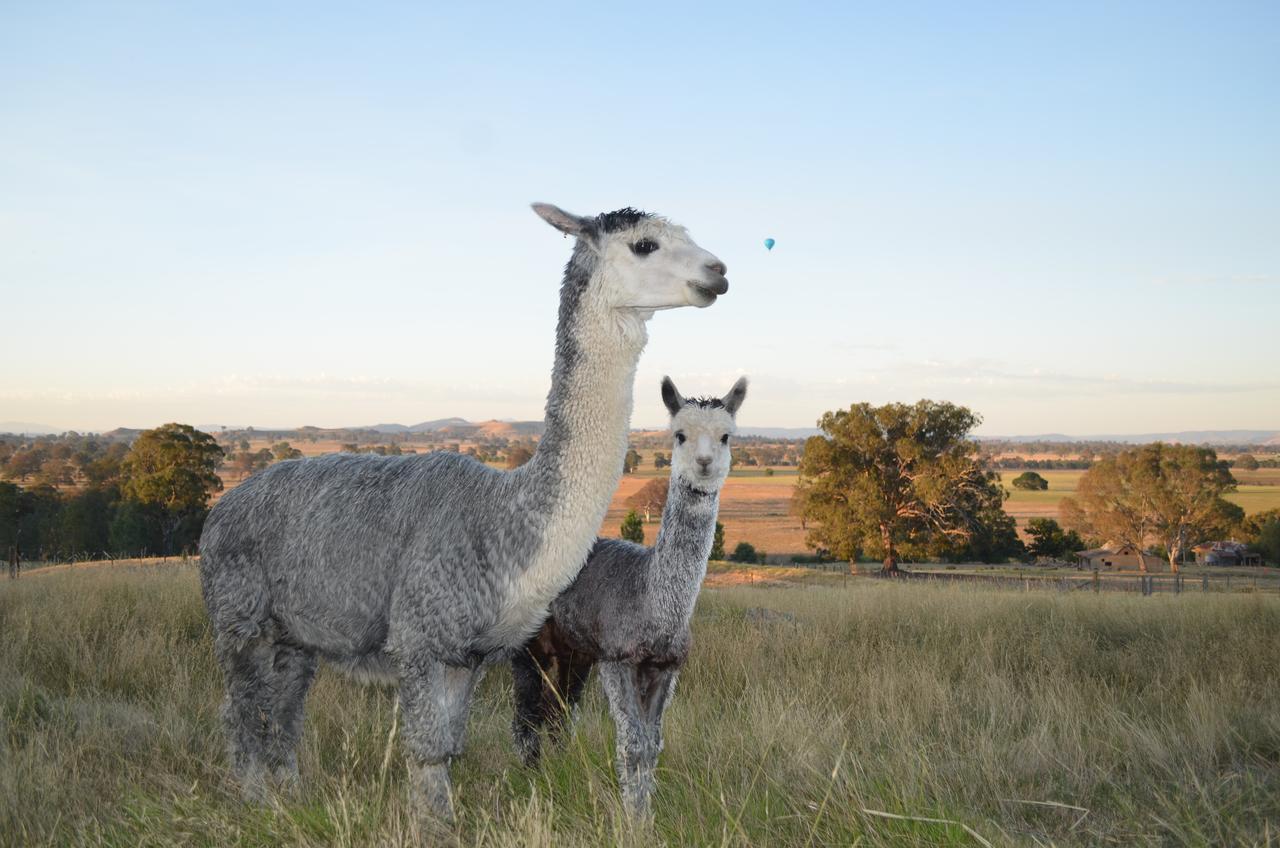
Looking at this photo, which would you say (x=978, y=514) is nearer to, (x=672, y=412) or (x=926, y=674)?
(x=926, y=674)

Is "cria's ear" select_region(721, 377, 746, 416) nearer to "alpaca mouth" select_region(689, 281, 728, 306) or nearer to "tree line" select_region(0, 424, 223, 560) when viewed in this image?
"alpaca mouth" select_region(689, 281, 728, 306)

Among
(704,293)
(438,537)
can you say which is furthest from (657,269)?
(438,537)

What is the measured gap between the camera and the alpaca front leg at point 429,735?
386 cm

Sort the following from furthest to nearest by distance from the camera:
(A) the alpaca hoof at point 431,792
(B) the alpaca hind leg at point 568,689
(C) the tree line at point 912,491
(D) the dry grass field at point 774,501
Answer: (D) the dry grass field at point 774,501, (C) the tree line at point 912,491, (B) the alpaca hind leg at point 568,689, (A) the alpaca hoof at point 431,792

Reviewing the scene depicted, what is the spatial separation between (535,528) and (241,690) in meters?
2.00

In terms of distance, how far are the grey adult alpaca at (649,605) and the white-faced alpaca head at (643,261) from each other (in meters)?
0.91

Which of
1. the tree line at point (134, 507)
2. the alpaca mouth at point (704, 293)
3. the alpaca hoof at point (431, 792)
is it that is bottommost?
the tree line at point (134, 507)

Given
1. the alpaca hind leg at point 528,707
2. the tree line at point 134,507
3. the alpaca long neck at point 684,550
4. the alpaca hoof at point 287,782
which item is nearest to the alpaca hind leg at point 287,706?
the alpaca hoof at point 287,782

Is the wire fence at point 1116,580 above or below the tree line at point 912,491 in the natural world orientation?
below

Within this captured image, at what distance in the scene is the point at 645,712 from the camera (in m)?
4.48

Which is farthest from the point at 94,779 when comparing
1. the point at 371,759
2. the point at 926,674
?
the point at 926,674

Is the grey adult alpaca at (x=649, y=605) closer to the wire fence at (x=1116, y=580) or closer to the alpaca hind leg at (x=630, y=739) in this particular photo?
the alpaca hind leg at (x=630, y=739)

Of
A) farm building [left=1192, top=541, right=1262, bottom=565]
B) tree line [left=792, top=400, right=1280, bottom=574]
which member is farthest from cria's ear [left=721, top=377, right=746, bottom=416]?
farm building [left=1192, top=541, right=1262, bottom=565]

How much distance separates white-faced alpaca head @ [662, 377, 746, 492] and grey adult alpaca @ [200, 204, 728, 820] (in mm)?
634
